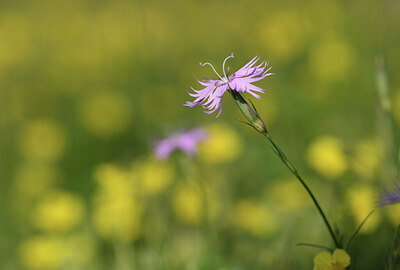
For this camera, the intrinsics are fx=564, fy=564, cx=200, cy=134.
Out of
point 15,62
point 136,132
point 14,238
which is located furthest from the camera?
point 15,62

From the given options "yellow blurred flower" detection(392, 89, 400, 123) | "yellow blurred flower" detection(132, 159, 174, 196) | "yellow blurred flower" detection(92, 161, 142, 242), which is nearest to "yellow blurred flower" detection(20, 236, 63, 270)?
"yellow blurred flower" detection(92, 161, 142, 242)

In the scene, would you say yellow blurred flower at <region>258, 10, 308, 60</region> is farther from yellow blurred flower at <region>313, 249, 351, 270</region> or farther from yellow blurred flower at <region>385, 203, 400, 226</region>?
yellow blurred flower at <region>313, 249, 351, 270</region>

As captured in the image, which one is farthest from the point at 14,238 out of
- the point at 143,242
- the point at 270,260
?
the point at 270,260

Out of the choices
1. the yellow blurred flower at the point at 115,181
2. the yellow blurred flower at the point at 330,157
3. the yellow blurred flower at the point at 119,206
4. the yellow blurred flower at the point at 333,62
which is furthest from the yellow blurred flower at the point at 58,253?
the yellow blurred flower at the point at 333,62

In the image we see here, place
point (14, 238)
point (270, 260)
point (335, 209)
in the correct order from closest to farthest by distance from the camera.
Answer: point (270, 260) → point (335, 209) → point (14, 238)

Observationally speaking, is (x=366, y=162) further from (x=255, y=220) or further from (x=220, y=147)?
(x=220, y=147)

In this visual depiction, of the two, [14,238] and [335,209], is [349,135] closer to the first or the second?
[335,209]

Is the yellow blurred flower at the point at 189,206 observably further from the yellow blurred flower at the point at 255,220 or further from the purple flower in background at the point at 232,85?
the purple flower in background at the point at 232,85
